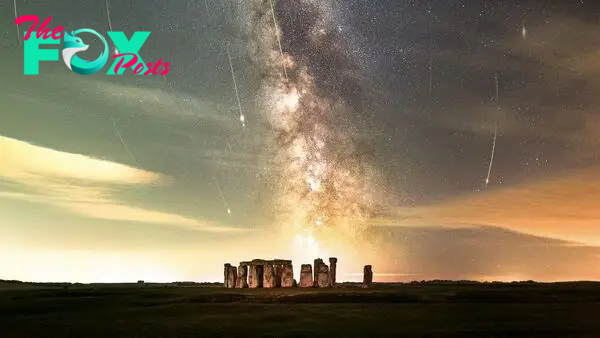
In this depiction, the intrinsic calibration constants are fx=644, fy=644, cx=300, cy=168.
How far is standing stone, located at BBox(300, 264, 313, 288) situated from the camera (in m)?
144

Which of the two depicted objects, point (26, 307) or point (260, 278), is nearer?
point (26, 307)

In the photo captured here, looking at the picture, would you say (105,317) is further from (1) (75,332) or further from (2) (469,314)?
(2) (469,314)

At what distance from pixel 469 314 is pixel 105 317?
37.0 m

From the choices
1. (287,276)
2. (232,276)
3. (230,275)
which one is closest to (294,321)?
(287,276)

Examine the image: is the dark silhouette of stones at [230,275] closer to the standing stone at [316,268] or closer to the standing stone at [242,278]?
the standing stone at [242,278]

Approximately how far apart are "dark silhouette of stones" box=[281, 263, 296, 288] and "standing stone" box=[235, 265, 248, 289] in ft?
28.6

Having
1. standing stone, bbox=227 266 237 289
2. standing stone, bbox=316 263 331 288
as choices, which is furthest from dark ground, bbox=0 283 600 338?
standing stone, bbox=227 266 237 289

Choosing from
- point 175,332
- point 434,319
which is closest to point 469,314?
point 434,319

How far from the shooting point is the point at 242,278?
483 feet

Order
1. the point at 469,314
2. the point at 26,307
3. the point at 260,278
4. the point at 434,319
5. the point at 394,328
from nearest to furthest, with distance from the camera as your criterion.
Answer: the point at 394,328
the point at 434,319
the point at 469,314
the point at 26,307
the point at 260,278

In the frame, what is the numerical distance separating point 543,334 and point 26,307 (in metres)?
59.4

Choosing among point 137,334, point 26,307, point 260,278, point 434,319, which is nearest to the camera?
point 137,334

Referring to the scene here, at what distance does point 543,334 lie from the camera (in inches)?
1895

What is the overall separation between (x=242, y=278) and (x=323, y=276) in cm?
1856
